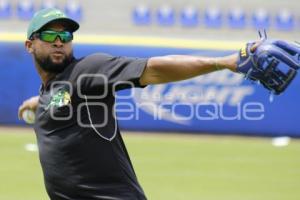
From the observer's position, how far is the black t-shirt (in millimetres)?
3820

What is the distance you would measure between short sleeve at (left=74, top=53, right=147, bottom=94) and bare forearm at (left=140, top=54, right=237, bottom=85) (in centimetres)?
6

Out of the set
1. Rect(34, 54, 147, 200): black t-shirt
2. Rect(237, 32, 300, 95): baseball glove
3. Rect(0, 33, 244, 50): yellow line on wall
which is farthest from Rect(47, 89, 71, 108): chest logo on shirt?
Rect(0, 33, 244, 50): yellow line on wall

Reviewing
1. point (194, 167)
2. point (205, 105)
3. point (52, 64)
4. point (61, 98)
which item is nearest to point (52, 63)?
point (52, 64)

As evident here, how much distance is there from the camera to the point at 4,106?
14.5 metres

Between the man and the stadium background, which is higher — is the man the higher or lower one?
the higher one

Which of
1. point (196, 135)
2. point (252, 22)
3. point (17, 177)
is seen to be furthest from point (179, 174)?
point (252, 22)

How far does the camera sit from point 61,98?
3.92 meters

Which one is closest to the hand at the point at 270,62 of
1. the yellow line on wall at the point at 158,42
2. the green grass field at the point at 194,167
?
the green grass field at the point at 194,167

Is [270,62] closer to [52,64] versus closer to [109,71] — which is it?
[109,71]

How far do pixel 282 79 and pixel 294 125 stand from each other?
36.1 feet

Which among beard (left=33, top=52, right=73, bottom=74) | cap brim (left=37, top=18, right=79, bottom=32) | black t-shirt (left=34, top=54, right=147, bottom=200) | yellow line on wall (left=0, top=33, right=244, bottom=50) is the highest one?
cap brim (left=37, top=18, right=79, bottom=32)

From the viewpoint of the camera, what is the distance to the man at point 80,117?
3768 millimetres

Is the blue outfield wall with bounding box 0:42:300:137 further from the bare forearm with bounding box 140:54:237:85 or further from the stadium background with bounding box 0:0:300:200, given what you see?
the bare forearm with bounding box 140:54:237:85

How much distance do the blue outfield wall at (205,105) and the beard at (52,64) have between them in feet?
31.4
